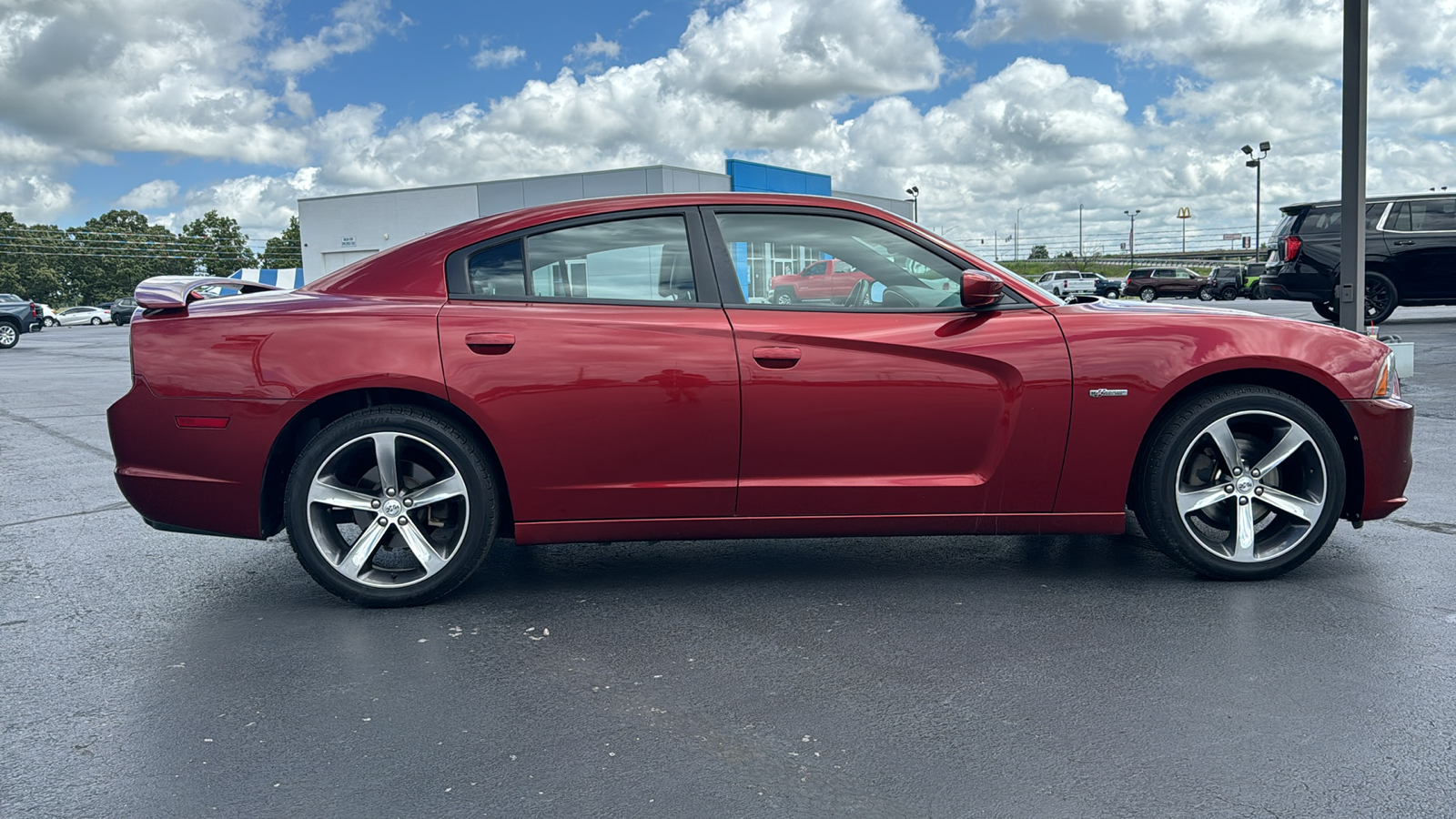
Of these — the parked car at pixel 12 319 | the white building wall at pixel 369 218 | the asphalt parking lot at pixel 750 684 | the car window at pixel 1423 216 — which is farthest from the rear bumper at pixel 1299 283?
the white building wall at pixel 369 218

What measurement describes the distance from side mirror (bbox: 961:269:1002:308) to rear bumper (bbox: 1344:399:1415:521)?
1.45m

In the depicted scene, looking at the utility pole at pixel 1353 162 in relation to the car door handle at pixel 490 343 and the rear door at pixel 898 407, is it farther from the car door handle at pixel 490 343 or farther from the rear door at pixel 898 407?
the car door handle at pixel 490 343

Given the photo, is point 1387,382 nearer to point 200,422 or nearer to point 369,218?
point 200,422

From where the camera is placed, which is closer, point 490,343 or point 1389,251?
point 490,343

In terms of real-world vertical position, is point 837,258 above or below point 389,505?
above

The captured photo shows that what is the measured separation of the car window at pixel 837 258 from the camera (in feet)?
12.9

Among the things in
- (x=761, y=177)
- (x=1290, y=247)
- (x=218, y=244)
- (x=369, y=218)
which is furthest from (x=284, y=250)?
(x=1290, y=247)

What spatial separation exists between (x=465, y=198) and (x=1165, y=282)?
31764 millimetres

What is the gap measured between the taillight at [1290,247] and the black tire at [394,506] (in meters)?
16.2

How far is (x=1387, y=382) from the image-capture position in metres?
4.06

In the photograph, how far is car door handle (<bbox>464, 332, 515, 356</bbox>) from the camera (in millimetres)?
3770

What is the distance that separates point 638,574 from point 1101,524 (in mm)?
1812

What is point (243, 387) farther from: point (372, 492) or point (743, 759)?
point (743, 759)

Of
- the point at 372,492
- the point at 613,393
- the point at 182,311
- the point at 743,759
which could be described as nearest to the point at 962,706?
the point at 743,759
